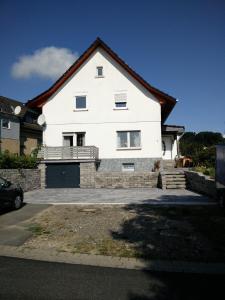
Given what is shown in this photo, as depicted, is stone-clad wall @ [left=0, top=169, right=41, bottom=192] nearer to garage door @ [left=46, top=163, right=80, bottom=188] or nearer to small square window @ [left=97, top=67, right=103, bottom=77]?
garage door @ [left=46, top=163, right=80, bottom=188]

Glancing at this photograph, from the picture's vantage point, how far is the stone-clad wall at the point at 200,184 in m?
13.8

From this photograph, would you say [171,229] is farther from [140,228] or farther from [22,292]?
[22,292]

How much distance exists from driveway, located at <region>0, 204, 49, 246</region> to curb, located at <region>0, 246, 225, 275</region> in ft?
2.94

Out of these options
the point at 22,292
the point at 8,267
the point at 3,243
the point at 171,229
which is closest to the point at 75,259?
the point at 8,267

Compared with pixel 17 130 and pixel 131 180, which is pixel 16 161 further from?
pixel 17 130

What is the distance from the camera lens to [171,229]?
27.1 ft

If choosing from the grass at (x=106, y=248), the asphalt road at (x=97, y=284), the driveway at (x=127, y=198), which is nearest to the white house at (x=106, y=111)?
the driveway at (x=127, y=198)

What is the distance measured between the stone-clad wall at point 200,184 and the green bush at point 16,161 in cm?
1124

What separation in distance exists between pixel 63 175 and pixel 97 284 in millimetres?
17192

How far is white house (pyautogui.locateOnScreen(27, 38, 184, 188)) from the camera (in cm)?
2389

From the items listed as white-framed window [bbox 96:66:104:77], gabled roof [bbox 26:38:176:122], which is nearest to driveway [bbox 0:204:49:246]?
gabled roof [bbox 26:38:176:122]

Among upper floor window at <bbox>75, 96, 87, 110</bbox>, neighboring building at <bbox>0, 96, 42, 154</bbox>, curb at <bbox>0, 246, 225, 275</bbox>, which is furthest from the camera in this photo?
neighboring building at <bbox>0, 96, 42, 154</bbox>

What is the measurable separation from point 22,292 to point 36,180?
55.2 feet

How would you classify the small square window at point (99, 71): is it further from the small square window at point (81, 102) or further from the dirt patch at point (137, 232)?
the dirt patch at point (137, 232)
